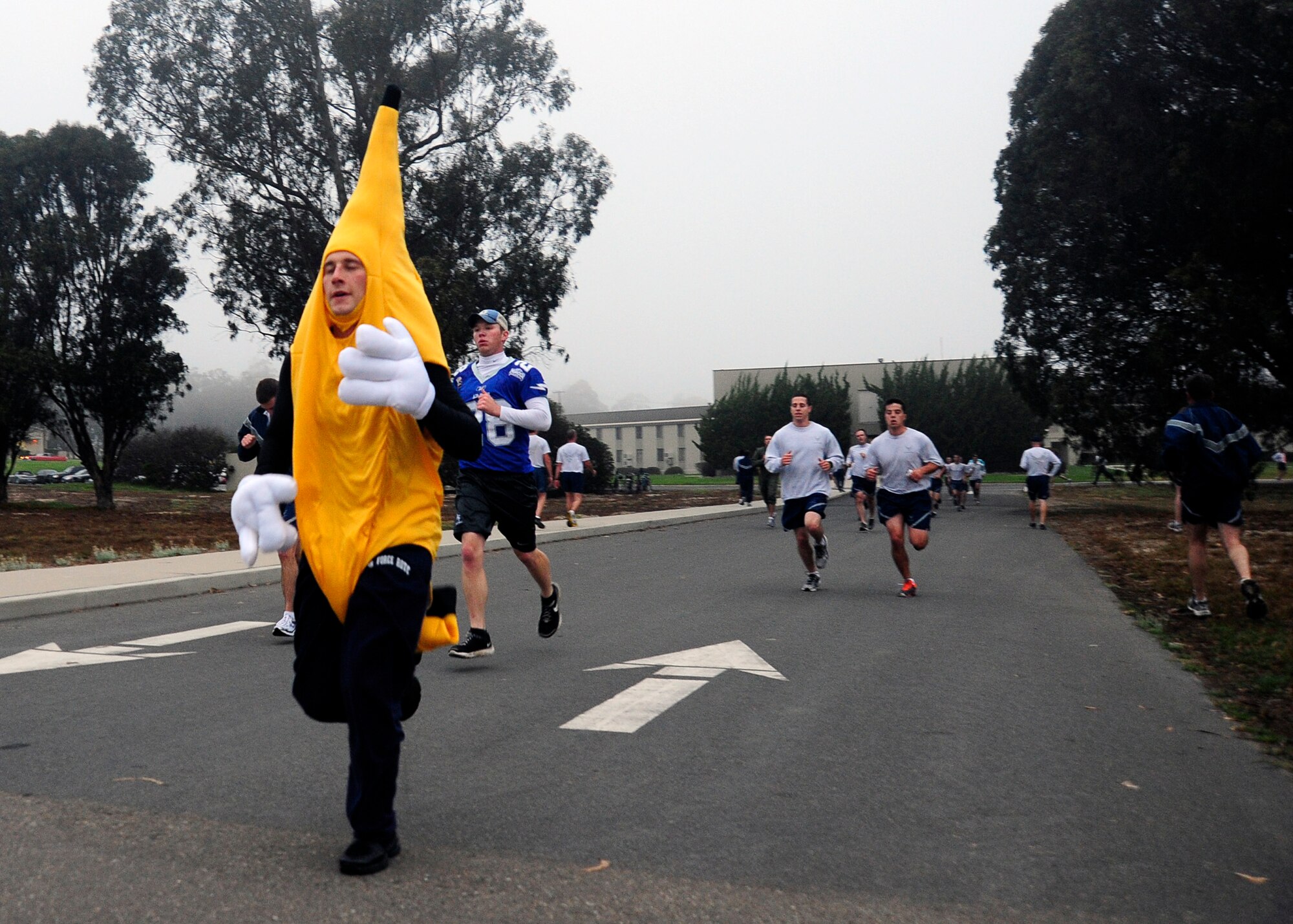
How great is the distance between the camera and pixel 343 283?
355 cm

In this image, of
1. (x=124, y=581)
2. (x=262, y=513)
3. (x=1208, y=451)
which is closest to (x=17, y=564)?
(x=124, y=581)

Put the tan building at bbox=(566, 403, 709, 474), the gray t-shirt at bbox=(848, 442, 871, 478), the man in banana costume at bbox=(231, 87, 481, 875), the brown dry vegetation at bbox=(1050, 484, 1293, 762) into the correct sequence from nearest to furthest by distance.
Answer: the man in banana costume at bbox=(231, 87, 481, 875) < the brown dry vegetation at bbox=(1050, 484, 1293, 762) < the gray t-shirt at bbox=(848, 442, 871, 478) < the tan building at bbox=(566, 403, 709, 474)

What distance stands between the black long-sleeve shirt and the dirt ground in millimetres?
10966

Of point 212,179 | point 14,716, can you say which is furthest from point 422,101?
point 14,716

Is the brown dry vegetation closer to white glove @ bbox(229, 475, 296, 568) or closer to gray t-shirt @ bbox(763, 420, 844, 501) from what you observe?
gray t-shirt @ bbox(763, 420, 844, 501)

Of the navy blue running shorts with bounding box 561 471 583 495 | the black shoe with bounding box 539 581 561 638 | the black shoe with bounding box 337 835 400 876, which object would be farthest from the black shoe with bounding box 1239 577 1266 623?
the navy blue running shorts with bounding box 561 471 583 495

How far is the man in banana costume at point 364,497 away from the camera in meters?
3.38

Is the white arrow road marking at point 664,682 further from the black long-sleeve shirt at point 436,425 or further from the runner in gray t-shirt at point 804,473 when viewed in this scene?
the runner in gray t-shirt at point 804,473

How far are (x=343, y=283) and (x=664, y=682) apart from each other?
3.49 meters

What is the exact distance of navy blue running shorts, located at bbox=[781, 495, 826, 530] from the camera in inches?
444

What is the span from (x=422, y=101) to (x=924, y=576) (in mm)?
23906

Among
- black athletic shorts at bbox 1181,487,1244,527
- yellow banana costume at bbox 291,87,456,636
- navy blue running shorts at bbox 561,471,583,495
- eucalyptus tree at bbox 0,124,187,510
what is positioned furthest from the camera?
eucalyptus tree at bbox 0,124,187,510

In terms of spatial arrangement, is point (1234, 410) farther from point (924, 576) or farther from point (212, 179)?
point (212, 179)

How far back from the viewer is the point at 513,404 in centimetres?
711
